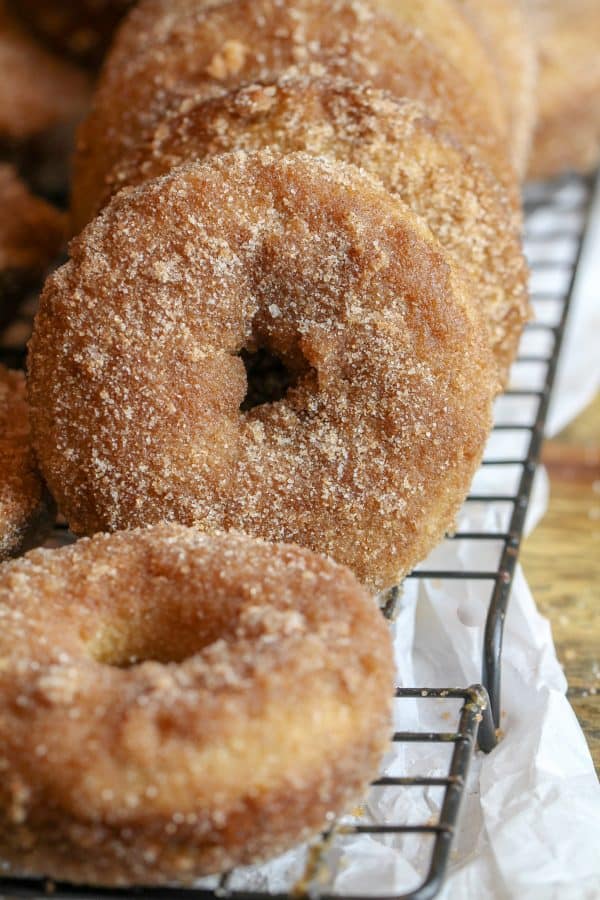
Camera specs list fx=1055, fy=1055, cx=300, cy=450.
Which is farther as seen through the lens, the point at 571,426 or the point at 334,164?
the point at 571,426

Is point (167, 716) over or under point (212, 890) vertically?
over

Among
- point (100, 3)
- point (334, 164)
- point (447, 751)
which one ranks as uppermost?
point (100, 3)

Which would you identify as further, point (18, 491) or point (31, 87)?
point (31, 87)

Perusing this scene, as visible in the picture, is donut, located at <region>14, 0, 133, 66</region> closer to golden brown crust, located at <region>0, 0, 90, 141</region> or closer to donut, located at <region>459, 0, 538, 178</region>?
golden brown crust, located at <region>0, 0, 90, 141</region>

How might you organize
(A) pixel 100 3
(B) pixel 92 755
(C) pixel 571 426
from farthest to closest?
(A) pixel 100 3, (C) pixel 571 426, (B) pixel 92 755

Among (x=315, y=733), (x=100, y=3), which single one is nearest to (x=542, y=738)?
(x=315, y=733)

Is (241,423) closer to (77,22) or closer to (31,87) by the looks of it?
(31,87)

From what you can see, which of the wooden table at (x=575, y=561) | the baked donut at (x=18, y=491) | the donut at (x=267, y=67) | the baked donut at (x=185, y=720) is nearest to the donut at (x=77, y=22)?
the donut at (x=267, y=67)

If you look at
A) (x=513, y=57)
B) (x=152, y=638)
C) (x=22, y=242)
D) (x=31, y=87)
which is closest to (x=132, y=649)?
(x=152, y=638)

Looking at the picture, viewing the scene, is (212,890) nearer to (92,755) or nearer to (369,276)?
(92,755)
